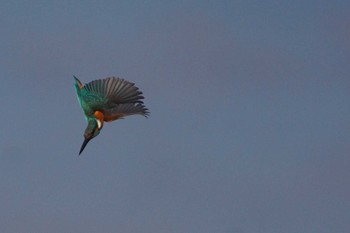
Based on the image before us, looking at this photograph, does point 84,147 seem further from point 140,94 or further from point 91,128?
point 140,94

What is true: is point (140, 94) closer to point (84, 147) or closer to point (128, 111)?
point (128, 111)

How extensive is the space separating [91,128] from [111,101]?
1400mm

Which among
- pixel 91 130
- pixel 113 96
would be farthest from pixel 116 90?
pixel 91 130

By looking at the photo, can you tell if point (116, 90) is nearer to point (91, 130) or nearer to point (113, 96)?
point (113, 96)

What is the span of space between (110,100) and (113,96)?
0.17 meters

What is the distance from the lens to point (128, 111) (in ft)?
106

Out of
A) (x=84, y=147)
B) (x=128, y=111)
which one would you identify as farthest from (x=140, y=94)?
(x=84, y=147)

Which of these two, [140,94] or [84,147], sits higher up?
[140,94]

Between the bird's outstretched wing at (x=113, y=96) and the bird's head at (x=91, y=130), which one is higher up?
the bird's outstretched wing at (x=113, y=96)

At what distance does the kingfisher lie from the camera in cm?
3216

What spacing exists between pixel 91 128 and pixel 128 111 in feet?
4.89

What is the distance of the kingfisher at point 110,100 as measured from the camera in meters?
32.2

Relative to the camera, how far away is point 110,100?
106 ft

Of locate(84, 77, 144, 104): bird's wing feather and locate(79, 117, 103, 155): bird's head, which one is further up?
locate(84, 77, 144, 104): bird's wing feather
